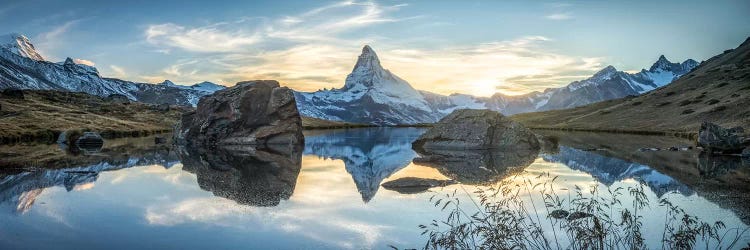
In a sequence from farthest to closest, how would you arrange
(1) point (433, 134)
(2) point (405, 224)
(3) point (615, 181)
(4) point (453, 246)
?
(1) point (433, 134) → (3) point (615, 181) → (2) point (405, 224) → (4) point (453, 246)

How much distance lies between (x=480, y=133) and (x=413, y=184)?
38808 mm

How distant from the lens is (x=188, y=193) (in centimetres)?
3253

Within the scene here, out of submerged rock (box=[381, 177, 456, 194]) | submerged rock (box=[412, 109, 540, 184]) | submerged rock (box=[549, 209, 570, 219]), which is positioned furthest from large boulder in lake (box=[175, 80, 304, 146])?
submerged rock (box=[549, 209, 570, 219])

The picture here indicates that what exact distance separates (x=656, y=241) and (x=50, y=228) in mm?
22861

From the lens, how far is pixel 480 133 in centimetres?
7238

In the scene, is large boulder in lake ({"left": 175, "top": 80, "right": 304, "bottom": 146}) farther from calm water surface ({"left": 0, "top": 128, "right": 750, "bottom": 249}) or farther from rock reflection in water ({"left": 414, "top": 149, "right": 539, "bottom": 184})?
rock reflection in water ({"left": 414, "top": 149, "right": 539, "bottom": 184})

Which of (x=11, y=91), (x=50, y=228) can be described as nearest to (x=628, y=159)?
(x=50, y=228)

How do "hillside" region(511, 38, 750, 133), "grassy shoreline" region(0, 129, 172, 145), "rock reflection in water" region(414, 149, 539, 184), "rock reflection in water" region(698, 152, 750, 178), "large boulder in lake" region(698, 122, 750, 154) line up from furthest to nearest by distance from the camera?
"hillside" region(511, 38, 750, 133) → "grassy shoreline" region(0, 129, 172, 145) → "large boulder in lake" region(698, 122, 750, 154) → "rock reflection in water" region(698, 152, 750, 178) → "rock reflection in water" region(414, 149, 539, 184)

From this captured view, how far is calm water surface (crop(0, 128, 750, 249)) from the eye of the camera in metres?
20.6

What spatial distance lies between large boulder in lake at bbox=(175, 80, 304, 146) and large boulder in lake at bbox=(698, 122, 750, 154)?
55799 mm

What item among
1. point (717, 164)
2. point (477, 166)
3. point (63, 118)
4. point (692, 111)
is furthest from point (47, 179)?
point (692, 111)

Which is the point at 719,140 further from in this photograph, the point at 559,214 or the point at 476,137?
the point at 559,214

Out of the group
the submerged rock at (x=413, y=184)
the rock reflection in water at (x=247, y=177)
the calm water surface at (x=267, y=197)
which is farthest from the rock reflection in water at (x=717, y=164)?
the rock reflection in water at (x=247, y=177)

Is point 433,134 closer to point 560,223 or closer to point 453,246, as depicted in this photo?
point 560,223
